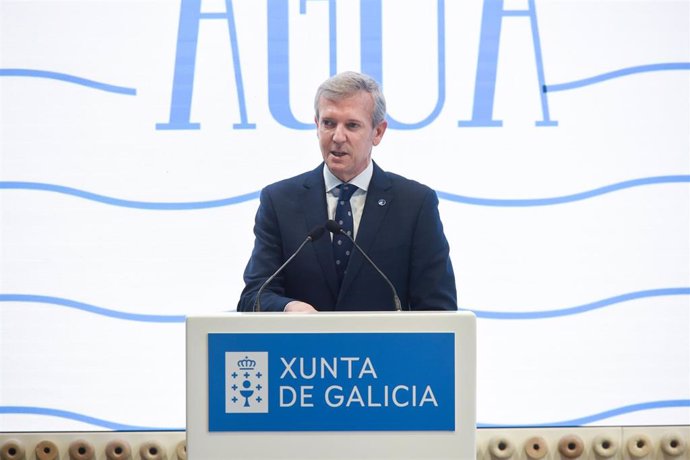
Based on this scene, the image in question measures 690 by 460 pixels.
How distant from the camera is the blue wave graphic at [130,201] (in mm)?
3557

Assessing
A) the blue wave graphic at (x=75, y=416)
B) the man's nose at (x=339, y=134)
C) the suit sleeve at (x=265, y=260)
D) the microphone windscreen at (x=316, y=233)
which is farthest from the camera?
the blue wave graphic at (x=75, y=416)

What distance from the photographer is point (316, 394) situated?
1804 millimetres

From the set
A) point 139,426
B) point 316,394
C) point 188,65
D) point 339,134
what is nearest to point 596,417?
point 339,134

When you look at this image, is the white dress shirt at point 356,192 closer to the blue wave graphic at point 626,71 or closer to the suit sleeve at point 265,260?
the suit sleeve at point 265,260

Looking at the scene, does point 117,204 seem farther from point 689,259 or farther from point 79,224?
point 689,259

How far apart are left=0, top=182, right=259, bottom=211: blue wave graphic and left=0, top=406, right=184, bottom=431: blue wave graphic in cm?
87

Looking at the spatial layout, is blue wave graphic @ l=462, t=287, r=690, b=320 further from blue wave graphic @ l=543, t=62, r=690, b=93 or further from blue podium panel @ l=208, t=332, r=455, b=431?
blue podium panel @ l=208, t=332, r=455, b=431

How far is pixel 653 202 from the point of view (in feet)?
11.7

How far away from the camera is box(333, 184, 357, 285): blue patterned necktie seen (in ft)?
8.55

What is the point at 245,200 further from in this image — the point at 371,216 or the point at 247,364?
the point at 247,364

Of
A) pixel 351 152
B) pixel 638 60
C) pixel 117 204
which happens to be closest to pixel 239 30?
pixel 117 204

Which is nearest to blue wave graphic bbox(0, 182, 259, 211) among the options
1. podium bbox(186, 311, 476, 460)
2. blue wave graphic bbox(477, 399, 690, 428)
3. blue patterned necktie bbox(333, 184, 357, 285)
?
blue patterned necktie bbox(333, 184, 357, 285)

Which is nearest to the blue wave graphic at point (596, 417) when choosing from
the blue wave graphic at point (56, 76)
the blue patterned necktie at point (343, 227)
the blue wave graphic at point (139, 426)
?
the blue wave graphic at point (139, 426)

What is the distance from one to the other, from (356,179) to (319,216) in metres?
0.17
